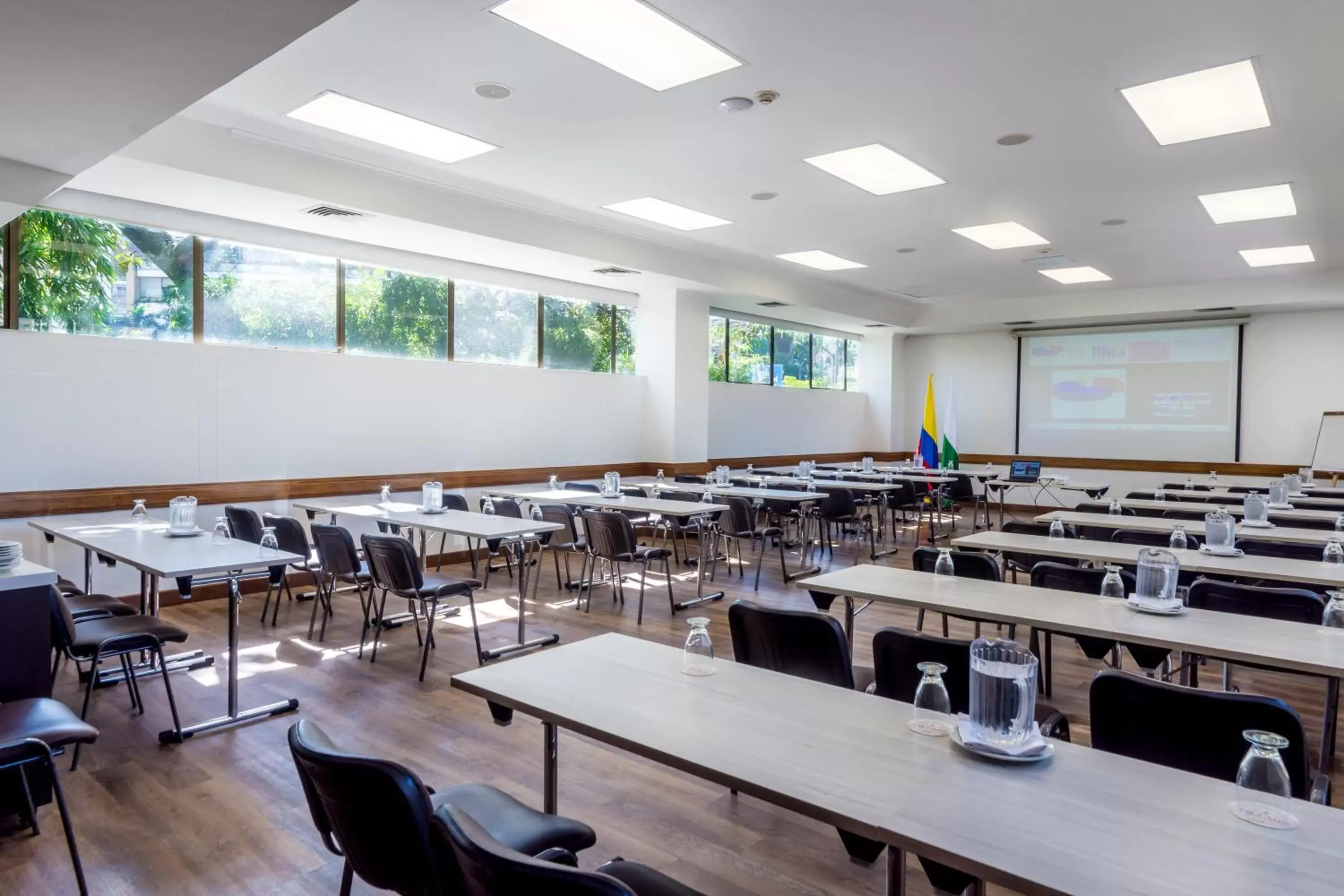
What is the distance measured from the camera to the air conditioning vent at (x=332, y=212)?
6.01 m

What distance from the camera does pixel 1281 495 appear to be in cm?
671

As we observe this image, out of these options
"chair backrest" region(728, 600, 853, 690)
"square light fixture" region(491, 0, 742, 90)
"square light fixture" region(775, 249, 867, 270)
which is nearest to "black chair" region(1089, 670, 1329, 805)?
"chair backrest" region(728, 600, 853, 690)

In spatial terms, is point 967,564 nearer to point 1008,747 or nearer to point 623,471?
point 1008,747

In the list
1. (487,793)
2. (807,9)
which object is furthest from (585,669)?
(807,9)

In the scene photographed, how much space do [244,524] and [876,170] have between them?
5.21m

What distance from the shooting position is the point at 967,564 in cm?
392

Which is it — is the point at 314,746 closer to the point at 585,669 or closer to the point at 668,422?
the point at 585,669

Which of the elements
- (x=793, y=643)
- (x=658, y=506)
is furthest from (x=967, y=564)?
(x=658, y=506)

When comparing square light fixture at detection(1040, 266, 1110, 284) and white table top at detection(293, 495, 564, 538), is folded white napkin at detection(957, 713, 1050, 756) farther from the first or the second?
square light fixture at detection(1040, 266, 1110, 284)

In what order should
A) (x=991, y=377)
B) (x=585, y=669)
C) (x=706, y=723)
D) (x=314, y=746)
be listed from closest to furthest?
1. (x=314, y=746)
2. (x=706, y=723)
3. (x=585, y=669)
4. (x=991, y=377)

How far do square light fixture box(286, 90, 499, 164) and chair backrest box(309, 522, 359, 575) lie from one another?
256 cm

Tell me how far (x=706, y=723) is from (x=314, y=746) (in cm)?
81

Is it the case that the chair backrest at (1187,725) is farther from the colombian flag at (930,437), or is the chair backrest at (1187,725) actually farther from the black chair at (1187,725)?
the colombian flag at (930,437)

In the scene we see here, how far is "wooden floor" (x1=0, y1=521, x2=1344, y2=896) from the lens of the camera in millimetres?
2525
